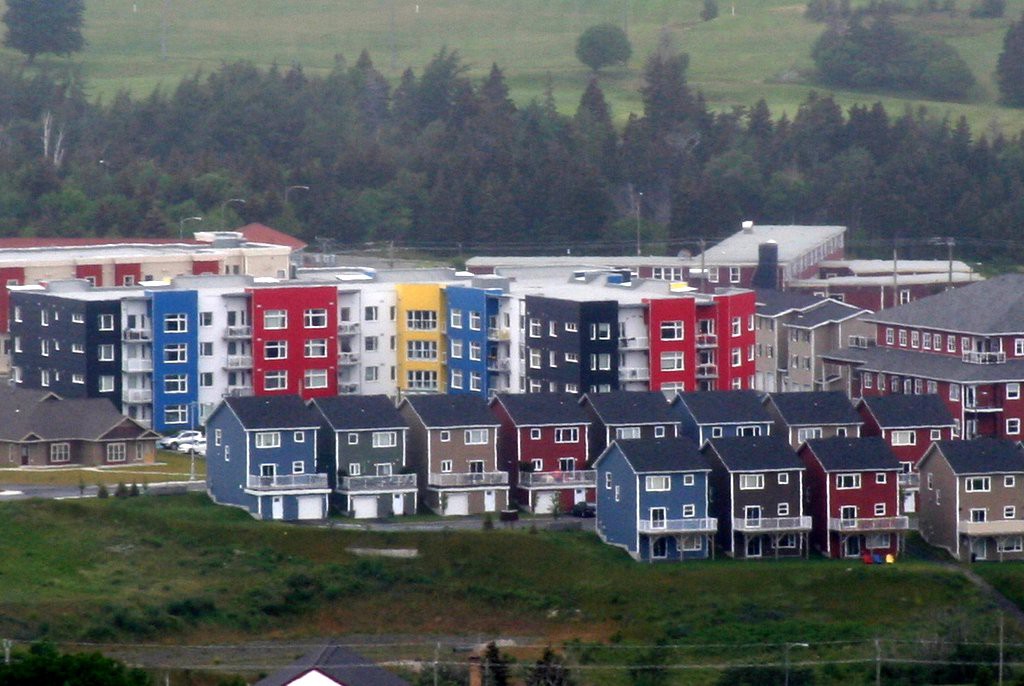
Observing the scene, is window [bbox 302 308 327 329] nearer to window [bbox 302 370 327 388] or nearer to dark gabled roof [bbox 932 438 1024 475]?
window [bbox 302 370 327 388]

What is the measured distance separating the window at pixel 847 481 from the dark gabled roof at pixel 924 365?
7892mm

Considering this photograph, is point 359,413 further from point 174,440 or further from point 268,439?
point 174,440

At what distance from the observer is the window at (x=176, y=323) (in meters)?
46.2

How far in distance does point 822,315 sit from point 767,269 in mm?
10132

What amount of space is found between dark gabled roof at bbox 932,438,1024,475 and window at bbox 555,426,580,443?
546 centimetres

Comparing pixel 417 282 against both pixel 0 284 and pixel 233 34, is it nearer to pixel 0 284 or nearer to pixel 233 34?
pixel 0 284

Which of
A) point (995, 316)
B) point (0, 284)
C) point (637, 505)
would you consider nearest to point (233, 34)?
point (0, 284)

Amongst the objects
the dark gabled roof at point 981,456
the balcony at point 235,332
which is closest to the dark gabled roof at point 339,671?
the dark gabled roof at point 981,456

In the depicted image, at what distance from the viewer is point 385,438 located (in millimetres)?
39469

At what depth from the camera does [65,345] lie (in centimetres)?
4616

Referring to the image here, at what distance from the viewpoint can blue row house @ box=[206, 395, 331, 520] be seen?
38.6 meters

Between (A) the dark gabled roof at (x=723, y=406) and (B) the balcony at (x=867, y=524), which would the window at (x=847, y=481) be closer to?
(B) the balcony at (x=867, y=524)

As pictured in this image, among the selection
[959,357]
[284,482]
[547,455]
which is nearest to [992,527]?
[547,455]

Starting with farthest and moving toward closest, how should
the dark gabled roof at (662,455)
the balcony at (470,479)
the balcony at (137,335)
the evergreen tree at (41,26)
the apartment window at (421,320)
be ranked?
1. the evergreen tree at (41,26)
2. the apartment window at (421,320)
3. the balcony at (137,335)
4. the balcony at (470,479)
5. the dark gabled roof at (662,455)
